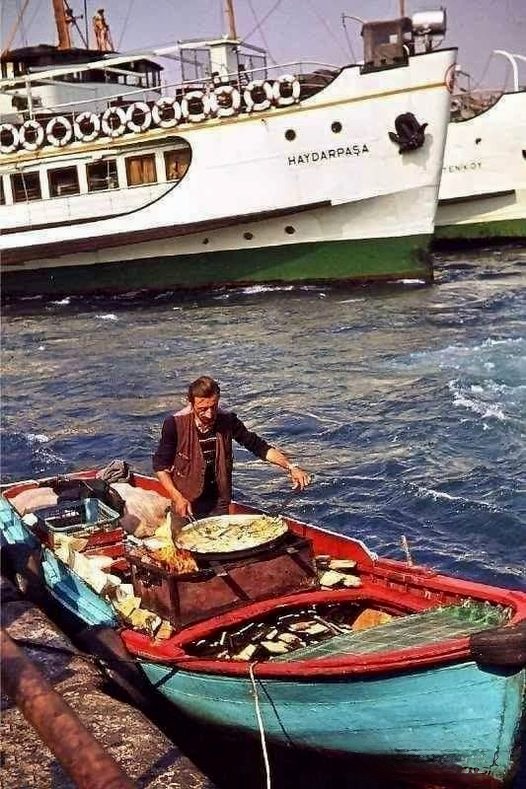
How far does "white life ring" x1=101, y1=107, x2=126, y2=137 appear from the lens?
2556 centimetres

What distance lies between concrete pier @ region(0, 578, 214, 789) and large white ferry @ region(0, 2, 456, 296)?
1965 cm

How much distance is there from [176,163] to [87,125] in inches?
114

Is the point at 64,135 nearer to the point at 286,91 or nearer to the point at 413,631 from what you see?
the point at 286,91

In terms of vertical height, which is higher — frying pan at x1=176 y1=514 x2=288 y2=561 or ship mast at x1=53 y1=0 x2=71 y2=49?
ship mast at x1=53 y1=0 x2=71 y2=49

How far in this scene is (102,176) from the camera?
2670cm

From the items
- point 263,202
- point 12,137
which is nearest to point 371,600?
point 263,202

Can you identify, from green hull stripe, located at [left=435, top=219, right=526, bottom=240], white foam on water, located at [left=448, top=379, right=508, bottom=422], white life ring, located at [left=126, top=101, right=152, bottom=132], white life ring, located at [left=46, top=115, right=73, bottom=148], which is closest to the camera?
white foam on water, located at [left=448, top=379, right=508, bottom=422]

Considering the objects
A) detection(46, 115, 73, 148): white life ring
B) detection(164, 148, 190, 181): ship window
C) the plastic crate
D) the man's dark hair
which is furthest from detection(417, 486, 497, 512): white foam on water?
detection(46, 115, 73, 148): white life ring

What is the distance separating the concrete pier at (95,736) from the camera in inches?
201

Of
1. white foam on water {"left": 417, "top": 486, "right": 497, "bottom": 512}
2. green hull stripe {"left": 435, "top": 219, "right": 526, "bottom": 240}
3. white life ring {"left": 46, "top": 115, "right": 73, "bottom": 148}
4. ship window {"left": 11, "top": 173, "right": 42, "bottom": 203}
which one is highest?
white life ring {"left": 46, "top": 115, "right": 73, "bottom": 148}

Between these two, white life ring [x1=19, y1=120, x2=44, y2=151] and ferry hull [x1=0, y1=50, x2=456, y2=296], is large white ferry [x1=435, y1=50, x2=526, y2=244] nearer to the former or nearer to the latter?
ferry hull [x1=0, y1=50, x2=456, y2=296]

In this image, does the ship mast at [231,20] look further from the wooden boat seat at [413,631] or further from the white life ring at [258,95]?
the wooden boat seat at [413,631]

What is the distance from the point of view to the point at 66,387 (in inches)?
708

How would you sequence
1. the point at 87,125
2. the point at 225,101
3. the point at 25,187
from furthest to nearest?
the point at 25,187, the point at 87,125, the point at 225,101
